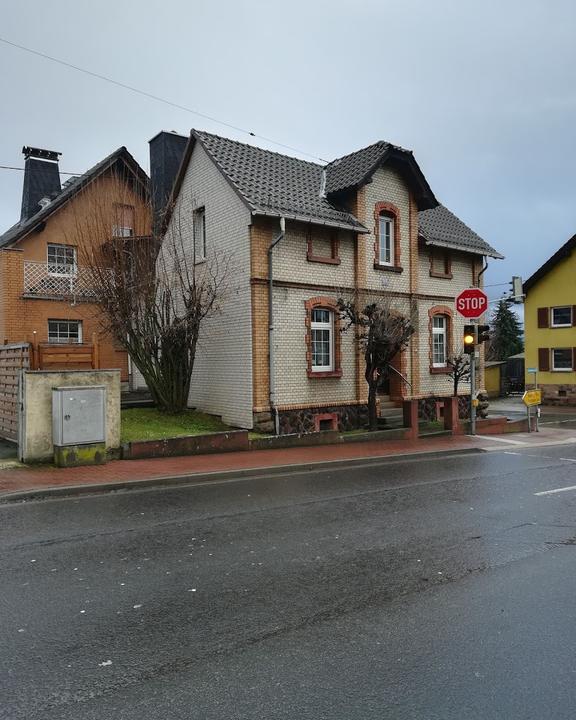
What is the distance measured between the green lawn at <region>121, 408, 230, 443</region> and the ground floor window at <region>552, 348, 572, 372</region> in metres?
21.3

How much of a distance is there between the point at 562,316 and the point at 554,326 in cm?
65

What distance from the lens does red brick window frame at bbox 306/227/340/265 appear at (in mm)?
16797

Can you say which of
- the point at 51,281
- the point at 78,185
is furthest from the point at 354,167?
the point at 51,281

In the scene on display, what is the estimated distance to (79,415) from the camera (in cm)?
1117

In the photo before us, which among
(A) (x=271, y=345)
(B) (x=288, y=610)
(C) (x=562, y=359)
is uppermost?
(A) (x=271, y=345)

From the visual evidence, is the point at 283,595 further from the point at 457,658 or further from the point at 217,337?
the point at 217,337

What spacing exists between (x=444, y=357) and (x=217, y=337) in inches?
333

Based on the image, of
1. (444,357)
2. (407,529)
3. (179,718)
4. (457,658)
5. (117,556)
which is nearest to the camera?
(179,718)

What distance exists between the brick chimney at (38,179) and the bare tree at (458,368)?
61.2 ft

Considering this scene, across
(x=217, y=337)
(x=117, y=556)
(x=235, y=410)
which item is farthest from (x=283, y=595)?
(x=217, y=337)

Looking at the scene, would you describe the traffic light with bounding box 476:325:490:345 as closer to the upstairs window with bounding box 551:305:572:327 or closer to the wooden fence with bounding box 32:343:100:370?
the wooden fence with bounding box 32:343:100:370

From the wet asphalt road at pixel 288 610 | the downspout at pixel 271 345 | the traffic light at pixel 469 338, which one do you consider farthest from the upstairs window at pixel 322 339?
the wet asphalt road at pixel 288 610

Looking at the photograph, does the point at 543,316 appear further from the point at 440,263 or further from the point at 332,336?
the point at 332,336

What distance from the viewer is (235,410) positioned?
16.5 metres
